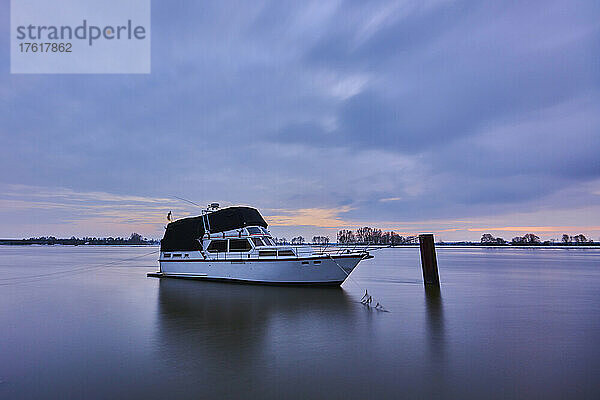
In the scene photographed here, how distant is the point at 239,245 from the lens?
83.6 ft

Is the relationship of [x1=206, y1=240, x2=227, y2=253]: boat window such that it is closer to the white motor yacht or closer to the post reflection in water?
the white motor yacht

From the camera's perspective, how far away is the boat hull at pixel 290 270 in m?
23.2

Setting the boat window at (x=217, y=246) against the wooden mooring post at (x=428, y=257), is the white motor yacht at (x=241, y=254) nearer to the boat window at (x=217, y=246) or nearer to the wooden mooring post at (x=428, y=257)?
the boat window at (x=217, y=246)

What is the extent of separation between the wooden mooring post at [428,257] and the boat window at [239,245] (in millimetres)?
12470

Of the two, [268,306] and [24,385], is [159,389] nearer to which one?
[24,385]

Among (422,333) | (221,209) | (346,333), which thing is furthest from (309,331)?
(221,209)

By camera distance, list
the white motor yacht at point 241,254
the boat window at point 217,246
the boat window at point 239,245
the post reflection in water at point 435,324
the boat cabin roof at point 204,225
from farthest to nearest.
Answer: the boat window at point 217,246 → the boat cabin roof at point 204,225 → the boat window at point 239,245 → the white motor yacht at point 241,254 → the post reflection in water at point 435,324

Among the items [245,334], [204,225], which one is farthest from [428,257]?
[245,334]

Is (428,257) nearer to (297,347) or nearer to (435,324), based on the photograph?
(435,324)

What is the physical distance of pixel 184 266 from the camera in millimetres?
29156

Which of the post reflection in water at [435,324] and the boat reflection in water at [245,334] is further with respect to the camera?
the post reflection in water at [435,324]

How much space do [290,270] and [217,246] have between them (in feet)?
21.4

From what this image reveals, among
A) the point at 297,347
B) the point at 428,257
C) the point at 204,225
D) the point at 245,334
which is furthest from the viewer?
the point at 204,225

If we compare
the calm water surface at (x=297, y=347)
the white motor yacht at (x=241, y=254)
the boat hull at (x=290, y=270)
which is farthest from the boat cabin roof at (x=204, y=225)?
the calm water surface at (x=297, y=347)
